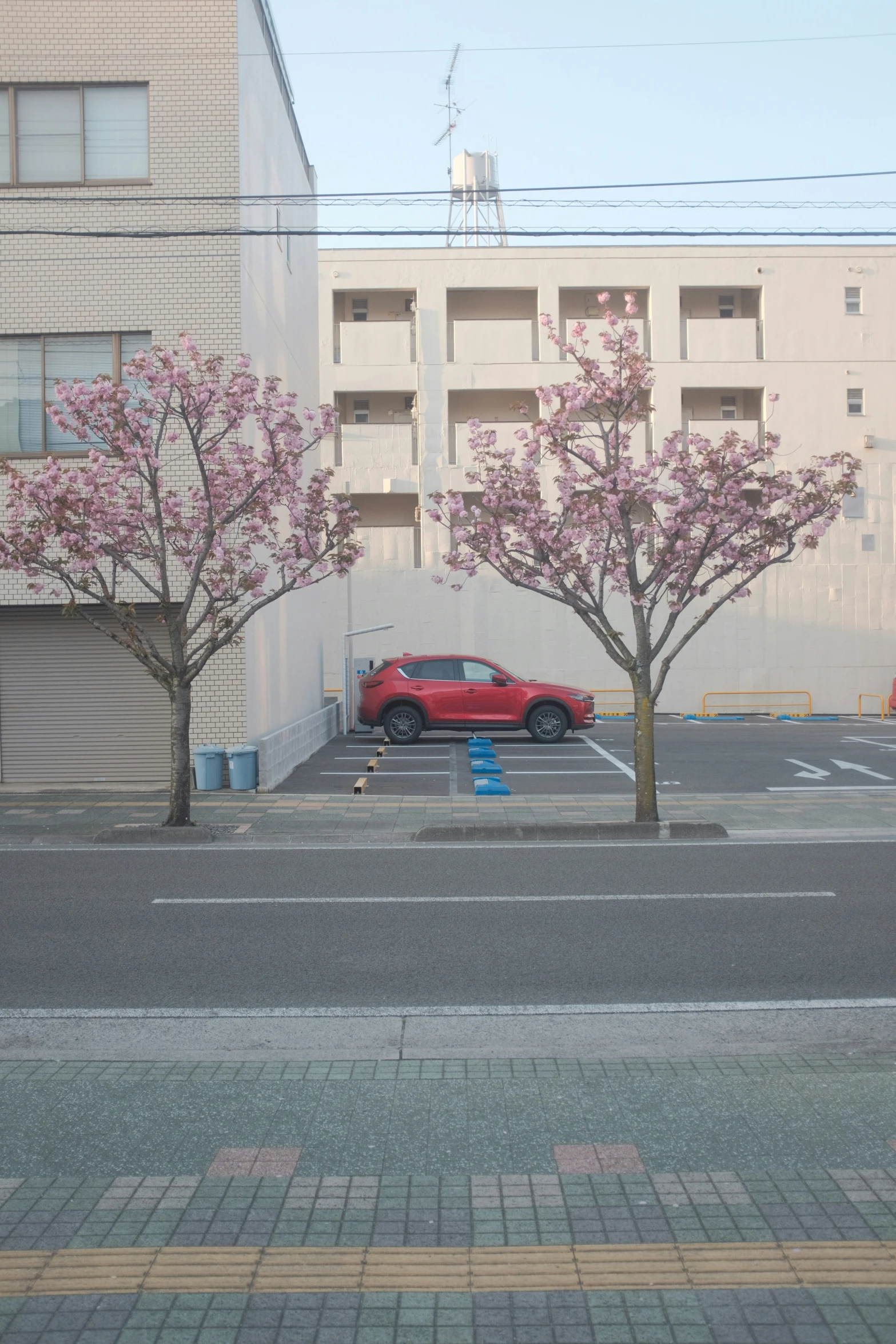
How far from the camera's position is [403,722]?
2267cm

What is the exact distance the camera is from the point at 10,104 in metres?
16.4

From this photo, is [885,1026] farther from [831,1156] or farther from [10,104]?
[10,104]

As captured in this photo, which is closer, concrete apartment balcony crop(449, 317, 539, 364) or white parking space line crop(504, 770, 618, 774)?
white parking space line crop(504, 770, 618, 774)

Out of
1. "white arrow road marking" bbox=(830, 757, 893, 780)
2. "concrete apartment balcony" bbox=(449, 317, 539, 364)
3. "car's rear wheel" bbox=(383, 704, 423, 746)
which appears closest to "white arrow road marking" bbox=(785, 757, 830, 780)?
"white arrow road marking" bbox=(830, 757, 893, 780)

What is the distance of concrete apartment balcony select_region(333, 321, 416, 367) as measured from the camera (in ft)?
103

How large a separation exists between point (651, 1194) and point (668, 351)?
97.4 ft

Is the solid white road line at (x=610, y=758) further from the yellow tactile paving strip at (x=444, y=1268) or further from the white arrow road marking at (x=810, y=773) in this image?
the yellow tactile paving strip at (x=444, y=1268)

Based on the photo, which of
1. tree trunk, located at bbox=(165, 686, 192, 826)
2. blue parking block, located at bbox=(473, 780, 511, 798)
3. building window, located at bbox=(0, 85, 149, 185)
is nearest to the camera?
tree trunk, located at bbox=(165, 686, 192, 826)

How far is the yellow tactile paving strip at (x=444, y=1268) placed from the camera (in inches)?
143

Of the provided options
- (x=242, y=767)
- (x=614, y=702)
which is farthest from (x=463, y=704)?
(x=614, y=702)

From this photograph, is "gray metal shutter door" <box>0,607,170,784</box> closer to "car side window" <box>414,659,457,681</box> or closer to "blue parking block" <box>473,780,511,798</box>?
"blue parking block" <box>473,780,511,798</box>

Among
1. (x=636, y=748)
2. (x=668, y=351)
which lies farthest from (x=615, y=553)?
(x=668, y=351)

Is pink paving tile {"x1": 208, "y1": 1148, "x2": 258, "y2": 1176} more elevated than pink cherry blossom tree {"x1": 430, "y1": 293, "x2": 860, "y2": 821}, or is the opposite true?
pink cherry blossom tree {"x1": 430, "y1": 293, "x2": 860, "y2": 821}

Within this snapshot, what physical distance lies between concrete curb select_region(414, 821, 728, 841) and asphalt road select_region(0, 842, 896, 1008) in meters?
0.73
